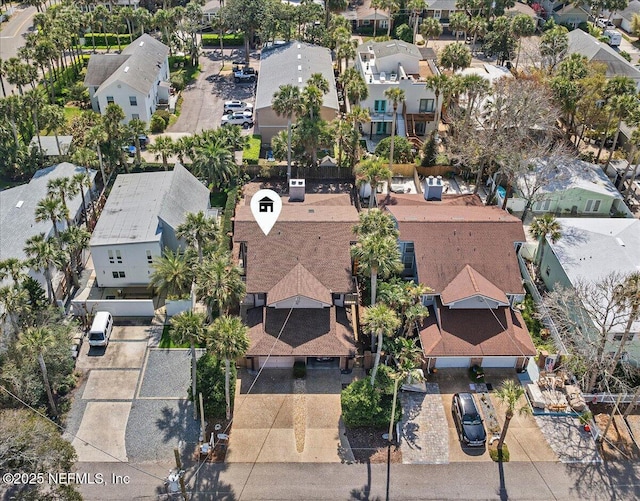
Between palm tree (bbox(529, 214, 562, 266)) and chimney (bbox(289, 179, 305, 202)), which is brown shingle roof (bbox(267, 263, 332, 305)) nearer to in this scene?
chimney (bbox(289, 179, 305, 202))

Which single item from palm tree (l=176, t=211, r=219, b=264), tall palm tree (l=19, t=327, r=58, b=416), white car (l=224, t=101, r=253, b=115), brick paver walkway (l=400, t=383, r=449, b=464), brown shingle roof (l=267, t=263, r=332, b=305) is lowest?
brick paver walkway (l=400, t=383, r=449, b=464)

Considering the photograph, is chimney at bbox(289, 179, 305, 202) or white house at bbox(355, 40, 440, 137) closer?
chimney at bbox(289, 179, 305, 202)

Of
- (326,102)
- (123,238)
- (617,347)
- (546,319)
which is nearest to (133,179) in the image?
(123,238)

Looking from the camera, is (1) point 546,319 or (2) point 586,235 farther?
(2) point 586,235

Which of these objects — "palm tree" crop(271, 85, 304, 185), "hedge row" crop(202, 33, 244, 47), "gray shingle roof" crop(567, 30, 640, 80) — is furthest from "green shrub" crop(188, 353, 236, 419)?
"hedge row" crop(202, 33, 244, 47)

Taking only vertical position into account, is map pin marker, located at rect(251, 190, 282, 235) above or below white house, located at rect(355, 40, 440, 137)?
below

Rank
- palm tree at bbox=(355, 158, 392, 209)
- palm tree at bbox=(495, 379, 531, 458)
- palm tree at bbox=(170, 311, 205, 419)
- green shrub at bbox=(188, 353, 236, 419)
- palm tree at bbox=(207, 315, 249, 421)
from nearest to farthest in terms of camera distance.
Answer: palm tree at bbox=(495, 379, 531, 458) < palm tree at bbox=(207, 315, 249, 421) < palm tree at bbox=(170, 311, 205, 419) < green shrub at bbox=(188, 353, 236, 419) < palm tree at bbox=(355, 158, 392, 209)

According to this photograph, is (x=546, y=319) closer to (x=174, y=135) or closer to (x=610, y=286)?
(x=610, y=286)
